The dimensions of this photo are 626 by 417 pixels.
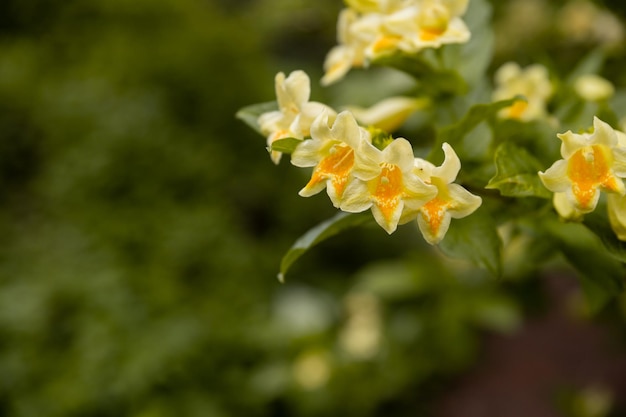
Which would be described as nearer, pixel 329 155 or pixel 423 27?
pixel 329 155

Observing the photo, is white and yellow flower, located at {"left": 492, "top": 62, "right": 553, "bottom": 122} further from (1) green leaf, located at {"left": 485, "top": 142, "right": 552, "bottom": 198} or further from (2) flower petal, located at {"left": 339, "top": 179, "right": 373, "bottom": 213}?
(2) flower petal, located at {"left": 339, "top": 179, "right": 373, "bottom": 213}


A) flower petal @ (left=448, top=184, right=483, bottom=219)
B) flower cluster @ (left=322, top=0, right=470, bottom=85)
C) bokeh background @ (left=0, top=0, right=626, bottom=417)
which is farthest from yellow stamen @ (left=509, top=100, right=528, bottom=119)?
bokeh background @ (left=0, top=0, right=626, bottom=417)

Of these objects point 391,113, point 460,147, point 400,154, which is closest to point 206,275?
point 391,113

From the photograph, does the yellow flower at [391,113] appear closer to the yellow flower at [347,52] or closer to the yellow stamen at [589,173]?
the yellow flower at [347,52]

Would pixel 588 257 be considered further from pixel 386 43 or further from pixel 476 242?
pixel 386 43

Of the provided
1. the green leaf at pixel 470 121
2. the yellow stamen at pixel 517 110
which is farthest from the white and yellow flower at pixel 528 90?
the green leaf at pixel 470 121

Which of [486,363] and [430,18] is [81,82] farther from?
[430,18]
